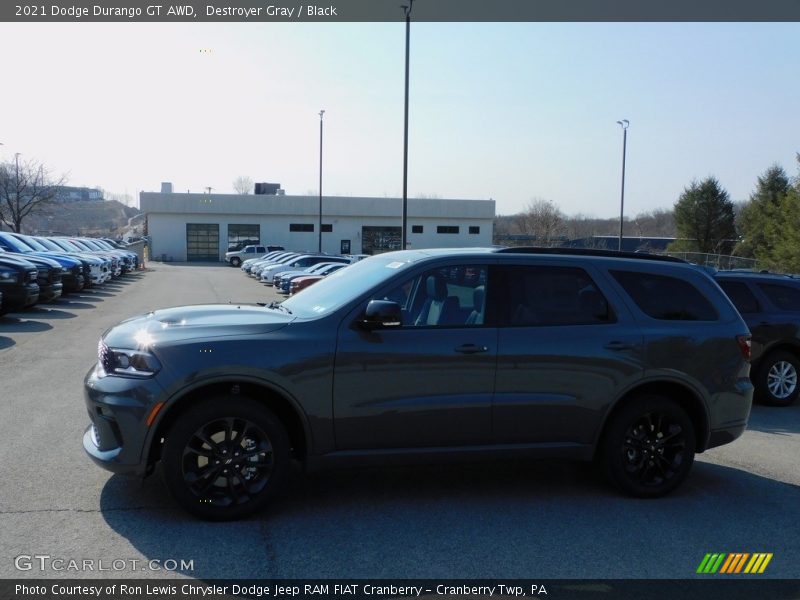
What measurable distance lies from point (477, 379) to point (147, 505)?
2484 mm

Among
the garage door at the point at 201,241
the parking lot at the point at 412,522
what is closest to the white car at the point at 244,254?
the garage door at the point at 201,241

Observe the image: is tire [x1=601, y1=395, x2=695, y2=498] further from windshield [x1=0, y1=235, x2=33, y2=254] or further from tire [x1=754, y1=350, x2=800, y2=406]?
windshield [x1=0, y1=235, x2=33, y2=254]

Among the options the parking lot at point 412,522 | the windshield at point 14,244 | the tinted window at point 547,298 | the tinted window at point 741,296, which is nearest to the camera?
the parking lot at point 412,522

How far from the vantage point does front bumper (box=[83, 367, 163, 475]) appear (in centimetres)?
467

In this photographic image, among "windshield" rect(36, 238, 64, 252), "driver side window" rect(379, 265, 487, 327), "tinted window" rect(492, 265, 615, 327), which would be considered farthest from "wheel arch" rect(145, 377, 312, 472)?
"windshield" rect(36, 238, 64, 252)

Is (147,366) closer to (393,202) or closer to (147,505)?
(147,505)

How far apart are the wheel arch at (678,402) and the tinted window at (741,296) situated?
15.1ft

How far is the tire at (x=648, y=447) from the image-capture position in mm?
5543

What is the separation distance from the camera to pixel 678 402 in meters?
5.84

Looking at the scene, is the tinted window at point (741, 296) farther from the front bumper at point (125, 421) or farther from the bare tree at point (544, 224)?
the bare tree at point (544, 224)

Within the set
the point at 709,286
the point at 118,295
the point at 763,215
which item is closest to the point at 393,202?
the point at 763,215

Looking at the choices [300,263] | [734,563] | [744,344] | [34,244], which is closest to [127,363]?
[734,563]

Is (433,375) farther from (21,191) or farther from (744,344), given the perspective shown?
(21,191)

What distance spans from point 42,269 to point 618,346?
15981mm
